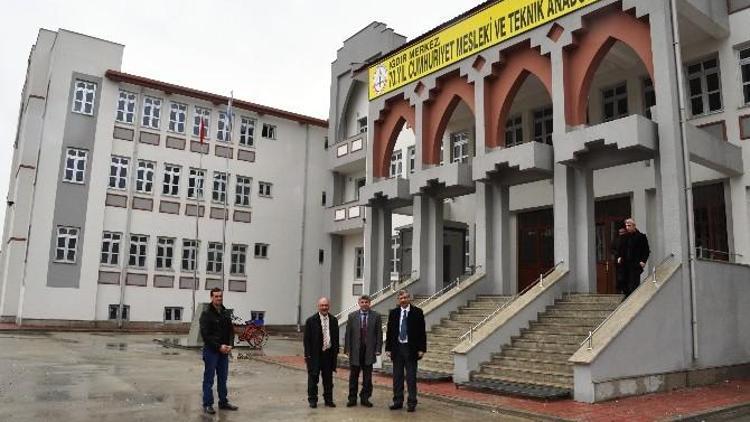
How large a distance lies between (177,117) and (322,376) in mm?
25688

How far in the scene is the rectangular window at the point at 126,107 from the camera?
102ft

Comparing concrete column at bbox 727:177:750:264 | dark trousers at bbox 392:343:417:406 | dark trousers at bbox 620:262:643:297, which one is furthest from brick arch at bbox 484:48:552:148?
dark trousers at bbox 392:343:417:406

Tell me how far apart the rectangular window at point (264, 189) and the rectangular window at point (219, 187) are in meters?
2.01

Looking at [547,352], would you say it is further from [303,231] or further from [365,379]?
[303,231]

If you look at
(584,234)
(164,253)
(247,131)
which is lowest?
(584,234)

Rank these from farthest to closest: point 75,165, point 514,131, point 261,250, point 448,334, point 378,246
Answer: point 261,250, point 75,165, point 378,246, point 514,131, point 448,334

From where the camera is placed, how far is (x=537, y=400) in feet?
34.9

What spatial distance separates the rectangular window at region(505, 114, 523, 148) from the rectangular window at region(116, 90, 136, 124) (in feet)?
62.8

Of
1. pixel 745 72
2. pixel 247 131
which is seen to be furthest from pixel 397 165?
pixel 745 72

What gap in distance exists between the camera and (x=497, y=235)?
17875 mm

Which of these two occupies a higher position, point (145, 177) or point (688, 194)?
point (145, 177)

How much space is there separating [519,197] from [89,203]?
66.2 feet

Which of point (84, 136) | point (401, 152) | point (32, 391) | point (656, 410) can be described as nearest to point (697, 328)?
point (656, 410)

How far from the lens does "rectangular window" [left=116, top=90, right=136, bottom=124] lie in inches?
1222
